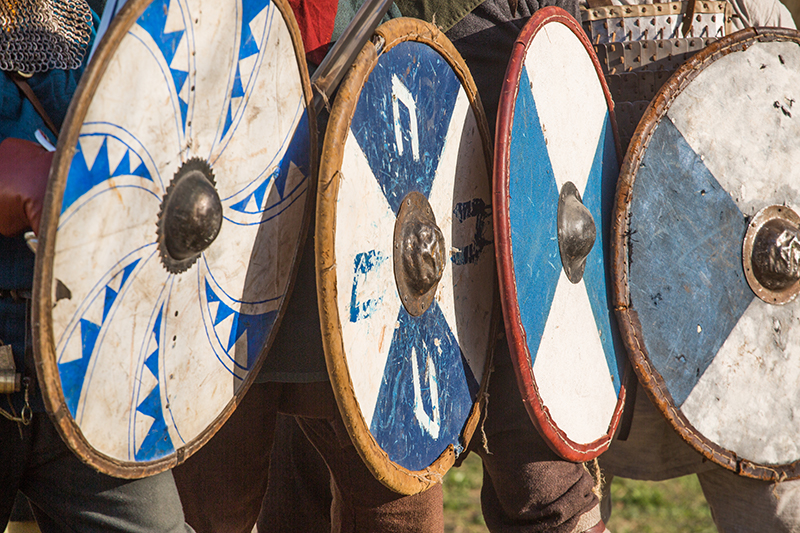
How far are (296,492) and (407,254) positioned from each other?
3.32 feet

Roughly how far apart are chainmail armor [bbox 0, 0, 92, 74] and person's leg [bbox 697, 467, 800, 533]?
5.71 feet

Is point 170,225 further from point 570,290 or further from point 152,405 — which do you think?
point 570,290

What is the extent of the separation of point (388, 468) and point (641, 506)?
249 cm

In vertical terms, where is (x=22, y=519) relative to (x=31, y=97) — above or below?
below

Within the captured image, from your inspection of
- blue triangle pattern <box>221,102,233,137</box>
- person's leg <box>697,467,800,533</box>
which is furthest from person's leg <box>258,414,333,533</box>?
blue triangle pattern <box>221,102,233,137</box>

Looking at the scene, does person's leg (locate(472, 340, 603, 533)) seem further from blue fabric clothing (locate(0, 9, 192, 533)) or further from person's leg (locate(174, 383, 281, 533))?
blue fabric clothing (locate(0, 9, 192, 533))

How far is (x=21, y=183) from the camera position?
95 centimetres

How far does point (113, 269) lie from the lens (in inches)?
36.4

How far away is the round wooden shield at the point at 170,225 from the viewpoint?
86cm

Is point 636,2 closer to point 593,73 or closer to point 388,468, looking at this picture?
point 593,73

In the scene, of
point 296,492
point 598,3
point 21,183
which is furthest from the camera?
point 296,492

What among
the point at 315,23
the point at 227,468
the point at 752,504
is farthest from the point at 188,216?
the point at 752,504

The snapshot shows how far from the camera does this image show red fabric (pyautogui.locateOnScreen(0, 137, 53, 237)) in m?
0.94

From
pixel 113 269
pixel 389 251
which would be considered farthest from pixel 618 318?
pixel 113 269
